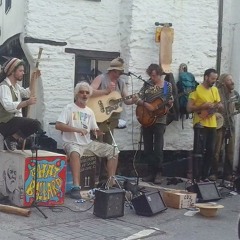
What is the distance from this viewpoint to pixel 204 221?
6801 mm

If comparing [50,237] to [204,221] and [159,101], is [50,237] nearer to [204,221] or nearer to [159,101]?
[204,221]

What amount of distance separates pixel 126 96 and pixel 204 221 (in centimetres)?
253

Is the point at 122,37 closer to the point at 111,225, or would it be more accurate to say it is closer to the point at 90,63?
the point at 90,63

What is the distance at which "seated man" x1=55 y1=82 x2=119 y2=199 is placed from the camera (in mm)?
7539

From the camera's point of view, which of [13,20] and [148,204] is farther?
[13,20]

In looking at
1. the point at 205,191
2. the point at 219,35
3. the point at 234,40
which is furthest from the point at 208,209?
the point at 234,40

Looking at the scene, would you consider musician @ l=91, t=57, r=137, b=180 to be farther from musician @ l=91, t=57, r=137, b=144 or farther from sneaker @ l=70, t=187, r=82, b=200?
sneaker @ l=70, t=187, r=82, b=200

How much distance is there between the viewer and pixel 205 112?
8.75m

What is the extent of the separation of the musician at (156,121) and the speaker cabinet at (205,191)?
1.06 metres

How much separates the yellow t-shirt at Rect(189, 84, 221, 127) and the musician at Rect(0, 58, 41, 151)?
9.51 feet

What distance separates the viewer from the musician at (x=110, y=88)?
329 inches

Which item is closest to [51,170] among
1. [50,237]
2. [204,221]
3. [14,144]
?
[14,144]

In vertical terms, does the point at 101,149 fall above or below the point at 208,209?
above

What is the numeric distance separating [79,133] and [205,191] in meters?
1.97
